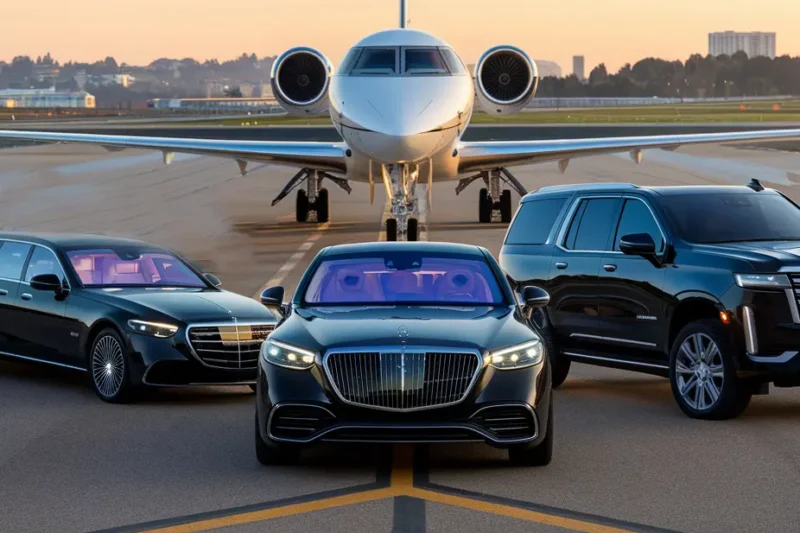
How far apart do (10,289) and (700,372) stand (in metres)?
6.12

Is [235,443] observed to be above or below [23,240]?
below

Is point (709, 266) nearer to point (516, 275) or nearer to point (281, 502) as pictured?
point (516, 275)

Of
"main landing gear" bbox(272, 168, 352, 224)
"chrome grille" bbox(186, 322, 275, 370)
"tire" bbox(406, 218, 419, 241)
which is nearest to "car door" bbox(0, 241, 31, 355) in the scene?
"chrome grille" bbox(186, 322, 275, 370)

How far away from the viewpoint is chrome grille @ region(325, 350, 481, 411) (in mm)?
8445

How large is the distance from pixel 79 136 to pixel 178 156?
4512 centimetres

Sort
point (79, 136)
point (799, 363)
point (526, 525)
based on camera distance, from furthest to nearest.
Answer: point (79, 136) < point (799, 363) < point (526, 525)

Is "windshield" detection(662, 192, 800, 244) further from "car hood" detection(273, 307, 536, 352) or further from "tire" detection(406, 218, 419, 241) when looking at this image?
"tire" detection(406, 218, 419, 241)

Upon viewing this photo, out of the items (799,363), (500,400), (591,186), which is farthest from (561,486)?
(591,186)

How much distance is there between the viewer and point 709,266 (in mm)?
10875

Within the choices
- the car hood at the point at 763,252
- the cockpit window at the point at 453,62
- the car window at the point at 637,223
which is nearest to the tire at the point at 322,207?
the cockpit window at the point at 453,62

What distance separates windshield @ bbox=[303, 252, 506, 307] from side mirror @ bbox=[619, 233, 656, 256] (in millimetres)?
1596

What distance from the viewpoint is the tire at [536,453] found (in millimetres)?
8719

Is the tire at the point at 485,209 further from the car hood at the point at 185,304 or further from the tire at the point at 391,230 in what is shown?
the car hood at the point at 185,304

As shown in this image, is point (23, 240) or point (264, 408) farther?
point (23, 240)
